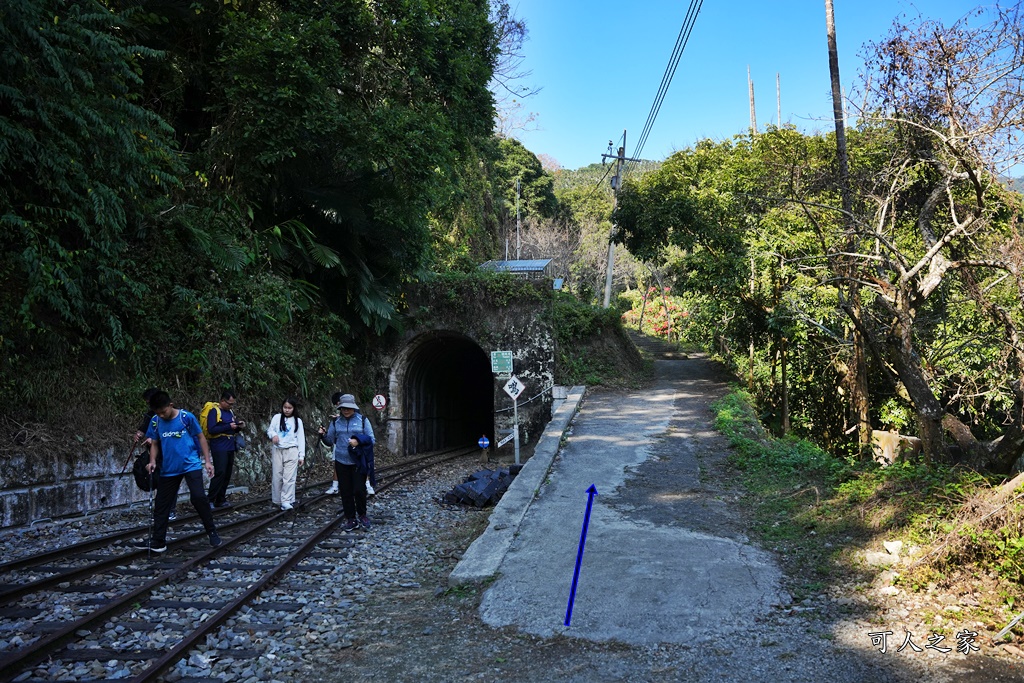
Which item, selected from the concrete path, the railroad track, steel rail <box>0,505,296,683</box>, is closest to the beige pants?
the railroad track

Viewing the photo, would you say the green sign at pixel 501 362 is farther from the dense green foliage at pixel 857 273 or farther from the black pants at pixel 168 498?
the black pants at pixel 168 498

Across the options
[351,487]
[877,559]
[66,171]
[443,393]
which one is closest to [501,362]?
[351,487]

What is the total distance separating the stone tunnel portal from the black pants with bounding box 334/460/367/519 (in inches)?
451

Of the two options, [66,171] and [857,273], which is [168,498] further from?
[857,273]

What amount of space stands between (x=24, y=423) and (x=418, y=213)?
10.2 metres

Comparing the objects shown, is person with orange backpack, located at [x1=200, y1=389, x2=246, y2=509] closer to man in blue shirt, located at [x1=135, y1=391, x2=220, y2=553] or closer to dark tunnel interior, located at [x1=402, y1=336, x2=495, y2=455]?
man in blue shirt, located at [x1=135, y1=391, x2=220, y2=553]

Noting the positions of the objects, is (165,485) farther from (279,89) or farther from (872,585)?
(279,89)

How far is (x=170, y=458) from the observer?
6676mm

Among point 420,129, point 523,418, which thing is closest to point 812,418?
point 523,418

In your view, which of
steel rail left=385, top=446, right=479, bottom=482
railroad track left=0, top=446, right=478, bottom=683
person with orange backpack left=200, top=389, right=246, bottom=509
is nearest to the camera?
railroad track left=0, top=446, right=478, bottom=683

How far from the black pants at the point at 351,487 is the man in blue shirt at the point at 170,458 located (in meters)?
1.77

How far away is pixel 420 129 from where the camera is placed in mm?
14109

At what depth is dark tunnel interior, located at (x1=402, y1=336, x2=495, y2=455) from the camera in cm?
2109

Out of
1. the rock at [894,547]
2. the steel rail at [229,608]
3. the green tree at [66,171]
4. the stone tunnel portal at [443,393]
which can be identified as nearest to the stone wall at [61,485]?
the green tree at [66,171]
